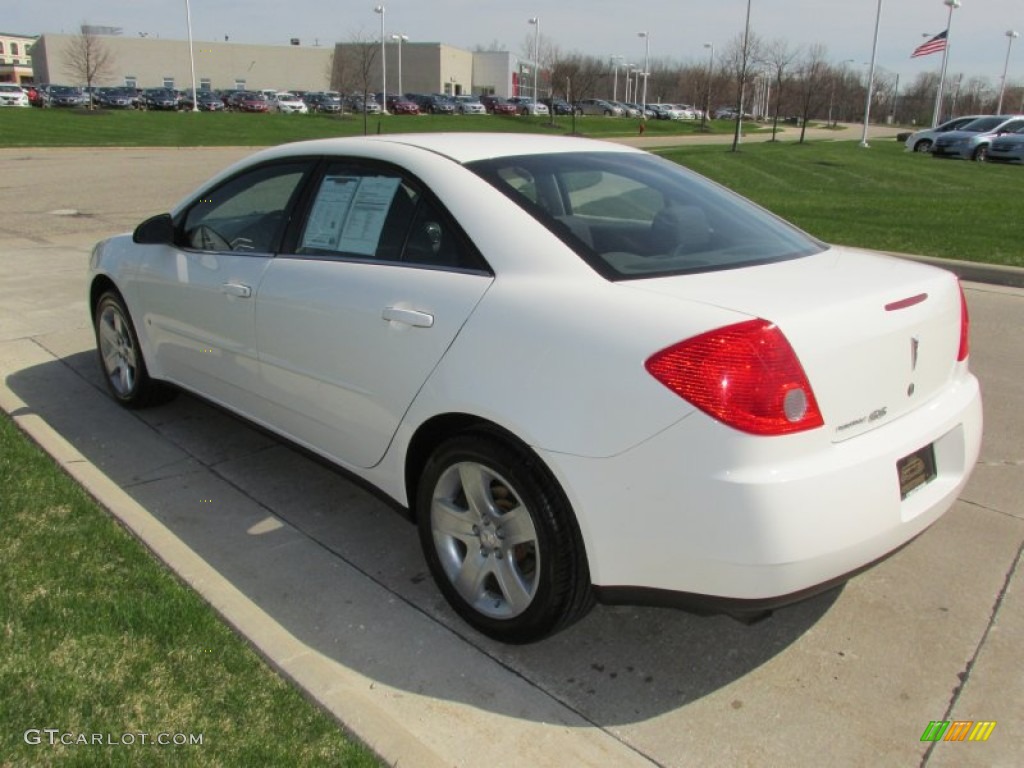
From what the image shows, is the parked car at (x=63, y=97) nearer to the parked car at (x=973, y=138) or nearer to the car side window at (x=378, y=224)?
the parked car at (x=973, y=138)

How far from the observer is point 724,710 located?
2615 millimetres

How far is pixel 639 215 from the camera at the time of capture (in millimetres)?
3248

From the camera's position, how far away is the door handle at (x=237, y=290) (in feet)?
12.3

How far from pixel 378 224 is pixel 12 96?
59009mm

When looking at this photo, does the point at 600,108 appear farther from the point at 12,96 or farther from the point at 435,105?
the point at 12,96

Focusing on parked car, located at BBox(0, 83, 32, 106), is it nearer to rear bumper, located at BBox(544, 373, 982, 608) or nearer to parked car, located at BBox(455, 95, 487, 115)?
parked car, located at BBox(455, 95, 487, 115)

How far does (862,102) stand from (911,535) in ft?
297

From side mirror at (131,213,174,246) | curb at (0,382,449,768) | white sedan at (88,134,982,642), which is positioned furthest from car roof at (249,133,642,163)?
curb at (0,382,449,768)

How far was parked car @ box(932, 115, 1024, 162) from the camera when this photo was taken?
2816cm

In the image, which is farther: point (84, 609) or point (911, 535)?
point (84, 609)

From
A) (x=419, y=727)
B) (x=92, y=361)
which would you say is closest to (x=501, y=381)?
(x=419, y=727)

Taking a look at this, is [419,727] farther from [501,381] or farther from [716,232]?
[716,232]

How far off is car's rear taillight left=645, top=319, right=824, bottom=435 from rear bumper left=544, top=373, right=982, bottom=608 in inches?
1.7

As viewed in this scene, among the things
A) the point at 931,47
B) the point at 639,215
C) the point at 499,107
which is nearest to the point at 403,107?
the point at 499,107
